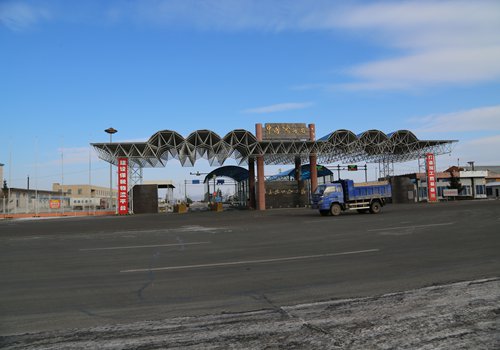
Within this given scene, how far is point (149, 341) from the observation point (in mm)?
4637

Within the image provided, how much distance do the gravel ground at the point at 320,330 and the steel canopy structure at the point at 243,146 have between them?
1508 inches

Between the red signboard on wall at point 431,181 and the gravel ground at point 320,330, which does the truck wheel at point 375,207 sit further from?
the red signboard on wall at point 431,181

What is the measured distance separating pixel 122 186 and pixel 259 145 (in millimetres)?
15963

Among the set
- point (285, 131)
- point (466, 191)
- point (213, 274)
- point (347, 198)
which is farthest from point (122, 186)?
point (466, 191)

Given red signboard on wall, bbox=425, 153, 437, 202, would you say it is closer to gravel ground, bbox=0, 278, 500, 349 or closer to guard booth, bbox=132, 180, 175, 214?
guard booth, bbox=132, 180, 175, 214

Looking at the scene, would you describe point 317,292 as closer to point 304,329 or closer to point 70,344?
point 304,329

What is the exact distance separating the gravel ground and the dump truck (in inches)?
954

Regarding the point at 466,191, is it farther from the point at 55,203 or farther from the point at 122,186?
the point at 55,203

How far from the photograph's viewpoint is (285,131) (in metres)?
47.0

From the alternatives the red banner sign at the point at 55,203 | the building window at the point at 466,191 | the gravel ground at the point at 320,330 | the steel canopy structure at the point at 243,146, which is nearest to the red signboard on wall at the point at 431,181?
the steel canopy structure at the point at 243,146

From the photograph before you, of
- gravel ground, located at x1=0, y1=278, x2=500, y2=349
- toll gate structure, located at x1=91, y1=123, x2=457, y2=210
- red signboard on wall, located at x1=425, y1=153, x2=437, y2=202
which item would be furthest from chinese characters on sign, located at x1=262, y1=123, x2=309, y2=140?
gravel ground, located at x1=0, y1=278, x2=500, y2=349

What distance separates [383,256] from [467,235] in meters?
5.53

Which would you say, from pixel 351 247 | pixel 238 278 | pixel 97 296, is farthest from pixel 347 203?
pixel 97 296

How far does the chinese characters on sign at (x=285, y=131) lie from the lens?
4659 centimetres
